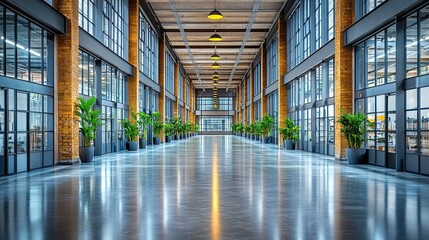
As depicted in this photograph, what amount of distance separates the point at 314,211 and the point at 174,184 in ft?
15.2

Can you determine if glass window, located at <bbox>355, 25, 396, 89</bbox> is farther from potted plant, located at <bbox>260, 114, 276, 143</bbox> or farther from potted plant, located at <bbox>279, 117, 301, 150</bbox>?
potted plant, located at <bbox>260, 114, 276, 143</bbox>

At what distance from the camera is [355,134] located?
58.9 ft

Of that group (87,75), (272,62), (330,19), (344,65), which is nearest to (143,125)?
(87,75)

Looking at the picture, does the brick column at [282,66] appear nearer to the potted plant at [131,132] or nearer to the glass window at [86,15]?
the potted plant at [131,132]

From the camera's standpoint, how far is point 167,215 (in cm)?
720

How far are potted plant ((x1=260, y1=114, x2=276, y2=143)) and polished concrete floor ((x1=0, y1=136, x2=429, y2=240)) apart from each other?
2663 cm

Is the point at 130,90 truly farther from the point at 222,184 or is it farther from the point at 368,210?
the point at 368,210

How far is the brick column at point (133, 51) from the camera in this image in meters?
30.6

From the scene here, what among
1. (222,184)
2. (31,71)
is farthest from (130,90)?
(222,184)

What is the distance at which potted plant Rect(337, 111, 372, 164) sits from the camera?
17.7 metres

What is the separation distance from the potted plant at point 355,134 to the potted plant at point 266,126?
21.4 metres

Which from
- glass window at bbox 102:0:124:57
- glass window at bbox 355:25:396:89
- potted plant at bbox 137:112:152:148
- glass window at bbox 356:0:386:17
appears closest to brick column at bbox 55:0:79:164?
glass window at bbox 102:0:124:57

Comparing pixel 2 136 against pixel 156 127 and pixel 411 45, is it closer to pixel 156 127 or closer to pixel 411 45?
pixel 411 45

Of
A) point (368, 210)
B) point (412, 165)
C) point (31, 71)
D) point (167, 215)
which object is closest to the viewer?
point (167, 215)
